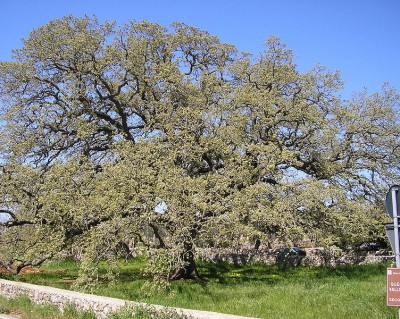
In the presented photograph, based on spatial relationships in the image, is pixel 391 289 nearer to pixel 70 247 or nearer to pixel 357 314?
pixel 357 314

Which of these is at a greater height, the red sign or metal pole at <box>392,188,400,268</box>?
metal pole at <box>392,188,400,268</box>

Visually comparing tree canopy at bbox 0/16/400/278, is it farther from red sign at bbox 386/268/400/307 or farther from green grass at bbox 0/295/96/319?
red sign at bbox 386/268/400/307

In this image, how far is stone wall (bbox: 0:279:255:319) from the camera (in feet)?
29.5

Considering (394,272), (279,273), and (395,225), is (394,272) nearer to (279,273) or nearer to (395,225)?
(395,225)

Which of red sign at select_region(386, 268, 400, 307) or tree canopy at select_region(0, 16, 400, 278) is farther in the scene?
tree canopy at select_region(0, 16, 400, 278)

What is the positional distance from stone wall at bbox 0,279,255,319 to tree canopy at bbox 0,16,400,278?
2.35 metres

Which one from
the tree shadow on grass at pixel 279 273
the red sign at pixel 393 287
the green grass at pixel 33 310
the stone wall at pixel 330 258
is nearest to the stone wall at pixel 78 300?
the green grass at pixel 33 310

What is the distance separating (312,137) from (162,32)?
31.7 ft

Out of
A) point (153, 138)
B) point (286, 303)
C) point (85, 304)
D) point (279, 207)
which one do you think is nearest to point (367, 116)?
point (279, 207)

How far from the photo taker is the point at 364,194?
75.8ft

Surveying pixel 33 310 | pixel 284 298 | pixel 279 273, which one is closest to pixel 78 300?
pixel 33 310

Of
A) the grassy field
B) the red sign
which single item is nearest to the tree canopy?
the grassy field

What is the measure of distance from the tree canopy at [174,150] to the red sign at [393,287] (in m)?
8.81

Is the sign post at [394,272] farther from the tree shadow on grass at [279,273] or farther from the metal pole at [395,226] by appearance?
the tree shadow on grass at [279,273]
